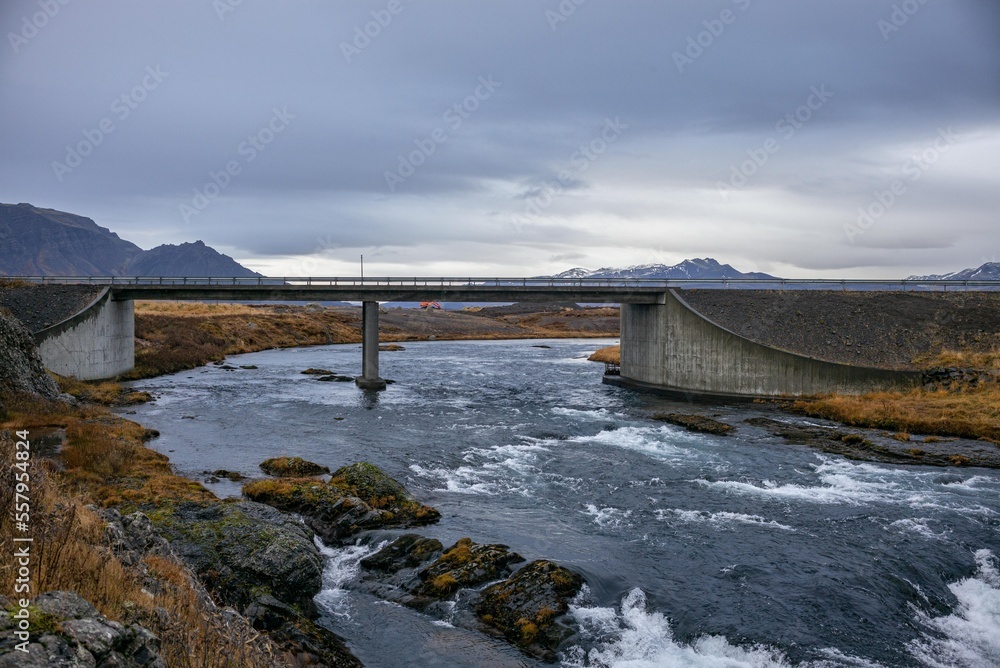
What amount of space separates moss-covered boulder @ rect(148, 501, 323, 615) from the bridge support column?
131 feet

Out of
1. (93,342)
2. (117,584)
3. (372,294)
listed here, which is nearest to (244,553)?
(117,584)

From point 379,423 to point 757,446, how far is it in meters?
23.0

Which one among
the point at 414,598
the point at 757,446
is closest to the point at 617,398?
the point at 757,446

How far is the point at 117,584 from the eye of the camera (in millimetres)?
10016

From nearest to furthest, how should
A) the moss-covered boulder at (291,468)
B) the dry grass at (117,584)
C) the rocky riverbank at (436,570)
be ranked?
1. the dry grass at (117,584)
2. the rocky riverbank at (436,570)
3. the moss-covered boulder at (291,468)

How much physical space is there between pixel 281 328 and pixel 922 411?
99973 mm

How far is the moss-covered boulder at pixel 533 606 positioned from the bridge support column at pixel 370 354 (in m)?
43.6

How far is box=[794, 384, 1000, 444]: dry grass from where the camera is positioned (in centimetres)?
4022

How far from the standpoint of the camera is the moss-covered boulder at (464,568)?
715 inches

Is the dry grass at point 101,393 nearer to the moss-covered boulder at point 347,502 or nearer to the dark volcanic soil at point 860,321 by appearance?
the moss-covered boulder at point 347,502

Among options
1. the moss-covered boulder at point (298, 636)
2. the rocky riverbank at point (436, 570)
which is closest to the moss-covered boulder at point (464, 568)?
the rocky riverbank at point (436, 570)

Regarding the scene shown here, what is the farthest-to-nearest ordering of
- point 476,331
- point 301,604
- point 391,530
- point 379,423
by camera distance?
point 476,331
point 379,423
point 391,530
point 301,604

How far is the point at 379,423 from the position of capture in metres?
42.6

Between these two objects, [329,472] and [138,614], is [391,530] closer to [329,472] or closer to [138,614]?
[329,472]
